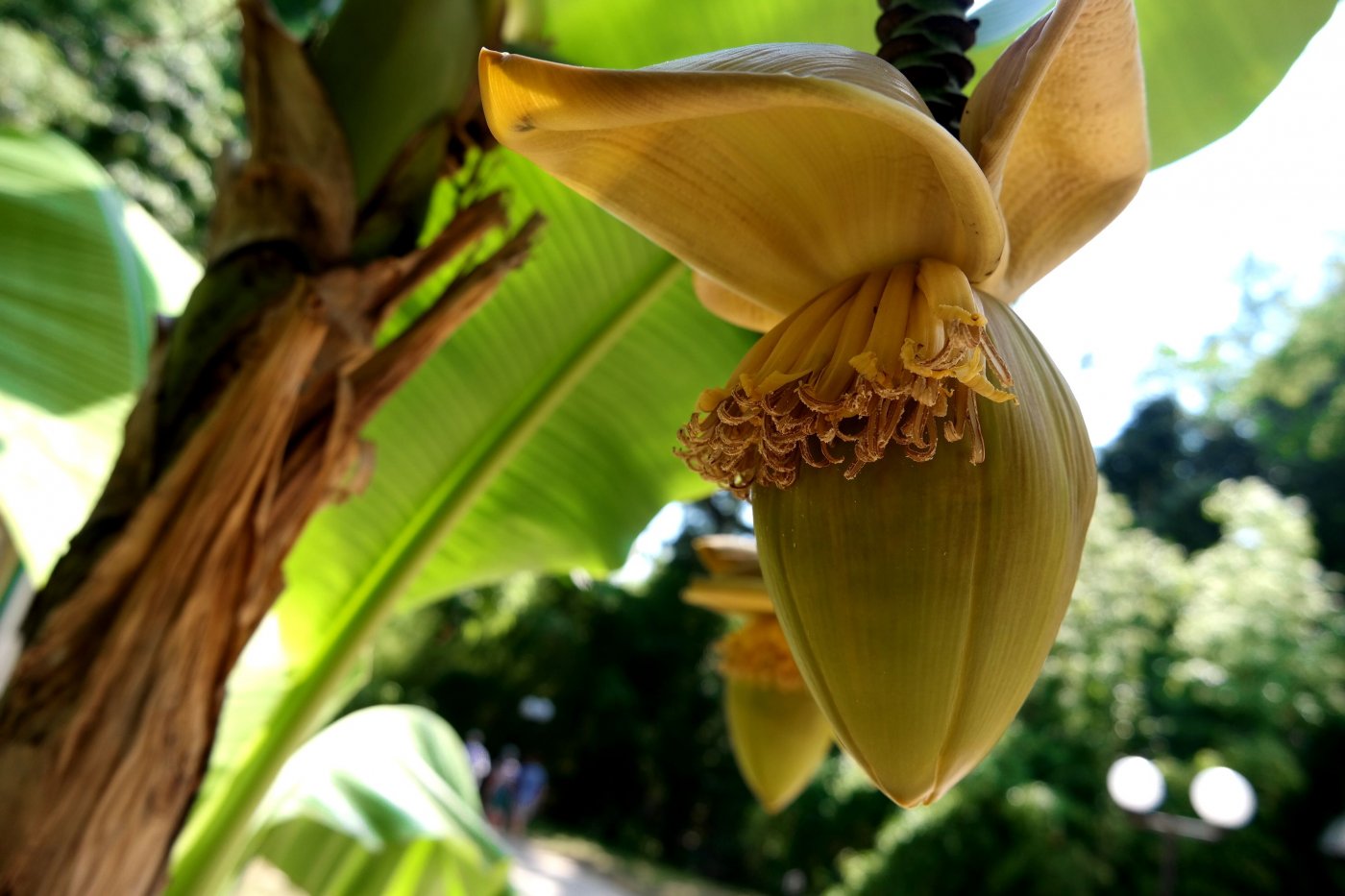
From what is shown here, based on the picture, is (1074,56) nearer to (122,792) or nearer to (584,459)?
(122,792)

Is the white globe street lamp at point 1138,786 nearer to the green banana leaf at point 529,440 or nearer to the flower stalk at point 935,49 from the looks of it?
the green banana leaf at point 529,440

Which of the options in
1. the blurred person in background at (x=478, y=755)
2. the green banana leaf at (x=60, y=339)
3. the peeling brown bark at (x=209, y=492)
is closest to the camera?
the peeling brown bark at (x=209, y=492)

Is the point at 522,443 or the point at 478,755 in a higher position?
the point at 522,443

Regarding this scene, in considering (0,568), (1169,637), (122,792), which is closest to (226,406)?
(122,792)

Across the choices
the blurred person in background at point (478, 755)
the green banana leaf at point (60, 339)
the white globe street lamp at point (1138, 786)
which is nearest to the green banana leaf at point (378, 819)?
the green banana leaf at point (60, 339)

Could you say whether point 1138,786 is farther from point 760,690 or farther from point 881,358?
point 881,358

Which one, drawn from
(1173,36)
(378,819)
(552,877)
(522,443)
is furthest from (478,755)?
(1173,36)
